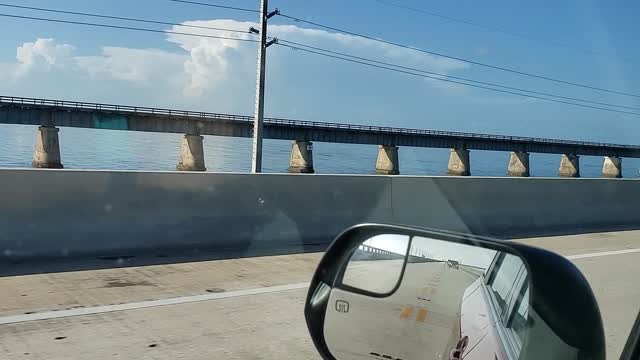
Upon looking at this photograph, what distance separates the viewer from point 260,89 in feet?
110

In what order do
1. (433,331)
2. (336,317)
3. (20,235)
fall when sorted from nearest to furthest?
(433,331)
(336,317)
(20,235)

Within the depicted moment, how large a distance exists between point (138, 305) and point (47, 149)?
214 ft

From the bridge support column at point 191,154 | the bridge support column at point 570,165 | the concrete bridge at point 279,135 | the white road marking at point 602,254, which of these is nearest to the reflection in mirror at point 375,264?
the white road marking at point 602,254

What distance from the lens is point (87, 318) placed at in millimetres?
6246

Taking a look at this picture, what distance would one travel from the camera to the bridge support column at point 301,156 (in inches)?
3120

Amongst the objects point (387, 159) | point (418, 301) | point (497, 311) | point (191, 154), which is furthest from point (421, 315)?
point (387, 159)

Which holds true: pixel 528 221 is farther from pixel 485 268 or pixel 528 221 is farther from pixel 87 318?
pixel 485 268

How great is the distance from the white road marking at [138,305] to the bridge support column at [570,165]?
92437 mm

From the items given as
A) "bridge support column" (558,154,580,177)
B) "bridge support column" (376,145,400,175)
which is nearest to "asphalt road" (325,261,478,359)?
"bridge support column" (376,145,400,175)

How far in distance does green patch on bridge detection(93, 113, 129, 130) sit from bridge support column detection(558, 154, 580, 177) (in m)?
60.2

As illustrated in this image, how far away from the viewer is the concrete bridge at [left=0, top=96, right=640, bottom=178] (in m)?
68.4

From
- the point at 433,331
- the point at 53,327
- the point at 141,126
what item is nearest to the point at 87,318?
the point at 53,327

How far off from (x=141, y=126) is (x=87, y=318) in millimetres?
73165

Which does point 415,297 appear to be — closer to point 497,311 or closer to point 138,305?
point 497,311
